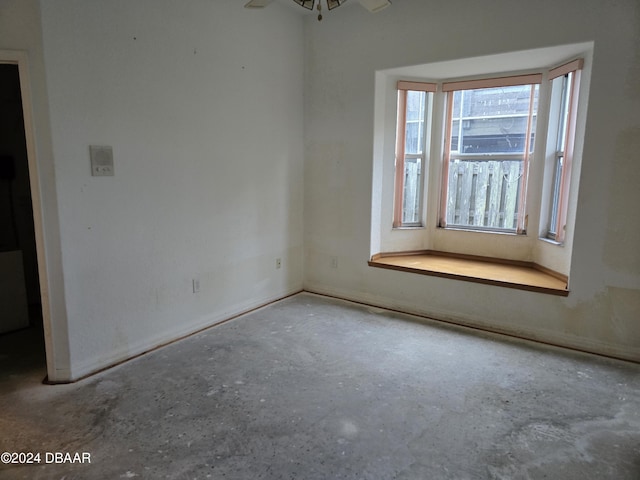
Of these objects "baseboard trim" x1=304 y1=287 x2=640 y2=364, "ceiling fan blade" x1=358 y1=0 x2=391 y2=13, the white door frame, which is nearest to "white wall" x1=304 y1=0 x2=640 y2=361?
"baseboard trim" x1=304 y1=287 x2=640 y2=364

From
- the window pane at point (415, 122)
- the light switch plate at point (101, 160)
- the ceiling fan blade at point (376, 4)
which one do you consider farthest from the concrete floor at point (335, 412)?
the ceiling fan blade at point (376, 4)

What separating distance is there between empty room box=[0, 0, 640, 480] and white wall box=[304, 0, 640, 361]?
0.02 metres

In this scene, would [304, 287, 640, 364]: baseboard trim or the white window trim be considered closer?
[304, 287, 640, 364]: baseboard trim

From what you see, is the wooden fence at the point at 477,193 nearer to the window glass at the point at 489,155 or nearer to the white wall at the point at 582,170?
the window glass at the point at 489,155

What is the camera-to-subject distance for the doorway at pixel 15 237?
10.9 ft

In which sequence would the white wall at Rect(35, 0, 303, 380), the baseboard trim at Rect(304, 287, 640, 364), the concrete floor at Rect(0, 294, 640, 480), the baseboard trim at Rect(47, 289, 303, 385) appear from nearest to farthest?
the concrete floor at Rect(0, 294, 640, 480) < the white wall at Rect(35, 0, 303, 380) < the baseboard trim at Rect(47, 289, 303, 385) < the baseboard trim at Rect(304, 287, 640, 364)

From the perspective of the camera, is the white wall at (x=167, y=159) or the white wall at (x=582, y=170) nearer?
the white wall at (x=167, y=159)

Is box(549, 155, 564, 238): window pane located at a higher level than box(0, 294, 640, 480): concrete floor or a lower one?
higher

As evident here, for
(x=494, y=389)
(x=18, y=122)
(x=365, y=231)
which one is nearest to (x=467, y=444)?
(x=494, y=389)

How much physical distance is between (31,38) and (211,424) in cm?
239

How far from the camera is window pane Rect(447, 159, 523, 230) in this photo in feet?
13.4

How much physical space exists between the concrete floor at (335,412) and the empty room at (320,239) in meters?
0.02

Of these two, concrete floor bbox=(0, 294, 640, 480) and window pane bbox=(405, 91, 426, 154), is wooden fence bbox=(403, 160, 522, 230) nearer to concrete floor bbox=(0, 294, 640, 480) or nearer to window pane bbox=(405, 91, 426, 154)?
window pane bbox=(405, 91, 426, 154)

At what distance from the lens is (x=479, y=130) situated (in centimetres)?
416
